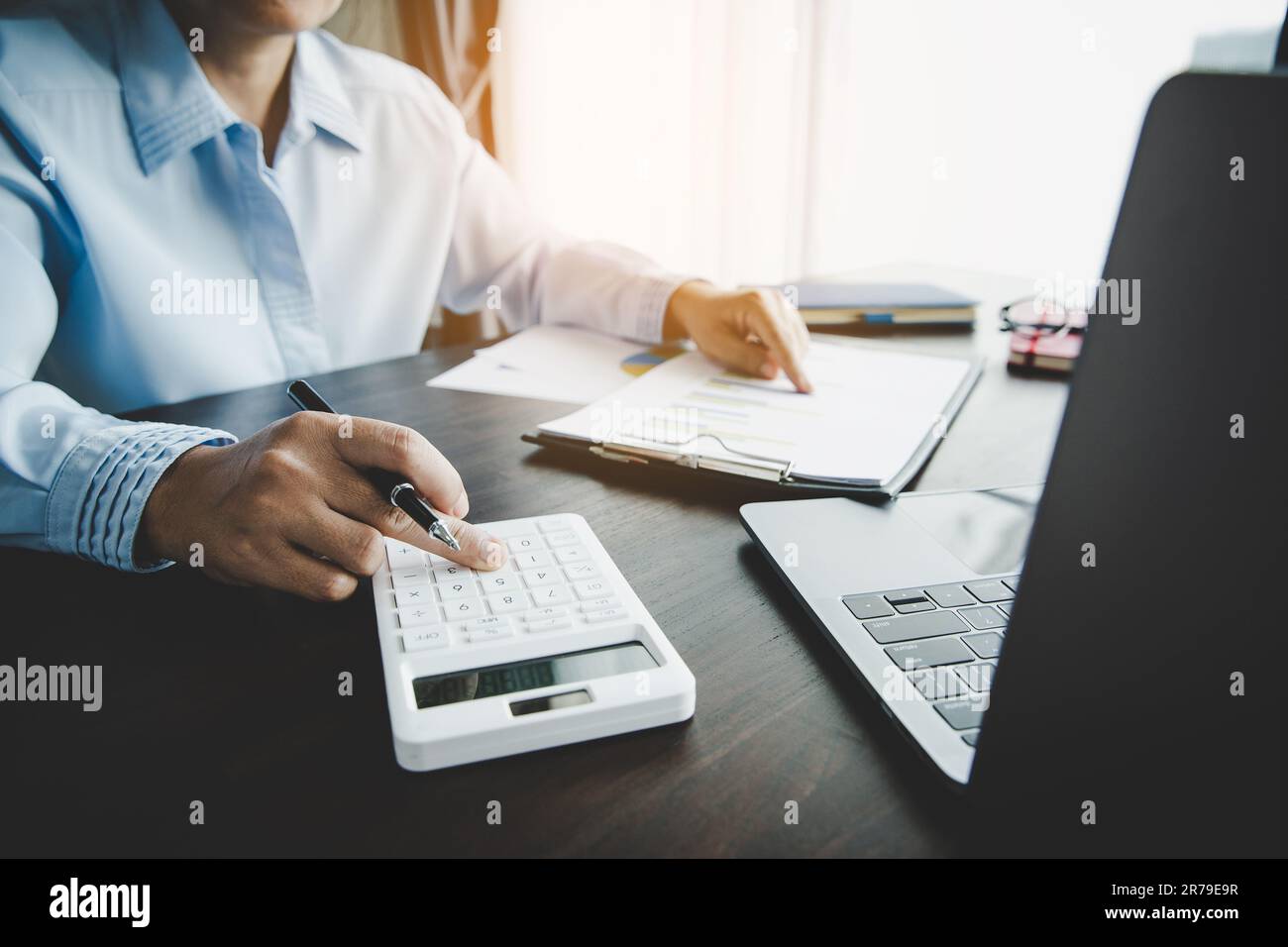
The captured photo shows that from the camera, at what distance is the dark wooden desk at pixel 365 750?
349 mm

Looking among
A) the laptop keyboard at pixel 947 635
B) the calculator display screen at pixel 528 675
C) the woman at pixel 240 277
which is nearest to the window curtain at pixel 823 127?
the woman at pixel 240 277

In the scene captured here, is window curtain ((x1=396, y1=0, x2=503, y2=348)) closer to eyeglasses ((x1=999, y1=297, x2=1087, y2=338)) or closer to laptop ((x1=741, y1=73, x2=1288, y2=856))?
eyeglasses ((x1=999, y1=297, x2=1087, y2=338))

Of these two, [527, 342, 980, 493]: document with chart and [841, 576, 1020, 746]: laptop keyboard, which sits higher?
[527, 342, 980, 493]: document with chart

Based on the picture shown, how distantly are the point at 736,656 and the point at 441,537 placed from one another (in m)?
0.18

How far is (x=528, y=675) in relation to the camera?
0.42m

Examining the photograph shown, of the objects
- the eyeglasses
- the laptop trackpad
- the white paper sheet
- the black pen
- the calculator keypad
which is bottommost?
the laptop trackpad

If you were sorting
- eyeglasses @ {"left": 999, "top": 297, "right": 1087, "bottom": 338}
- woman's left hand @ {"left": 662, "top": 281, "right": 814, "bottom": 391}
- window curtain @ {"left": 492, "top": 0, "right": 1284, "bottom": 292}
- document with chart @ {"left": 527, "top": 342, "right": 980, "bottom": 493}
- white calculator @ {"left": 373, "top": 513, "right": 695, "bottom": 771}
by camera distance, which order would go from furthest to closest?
window curtain @ {"left": 492, "top": 0, "right": 1284, "bottom": 292}, eyeglasses @ {"left": 999, "top": 297, "right": 1087, "bottom": 338}, woman's left hand @ {"left": 662, "top": 281, "right": 814, "bottom": 391}, document with chart @ {"left": 527, "top": 342, "right": 980, "bottom": 493}, white calculator @ {"left": 373, "top": 513, "right": 695, "bottom": 771}

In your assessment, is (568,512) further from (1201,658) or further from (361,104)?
(361,104)

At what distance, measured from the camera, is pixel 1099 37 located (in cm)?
210

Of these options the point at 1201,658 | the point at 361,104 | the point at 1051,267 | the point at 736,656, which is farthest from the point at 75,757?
the point at 1051,267

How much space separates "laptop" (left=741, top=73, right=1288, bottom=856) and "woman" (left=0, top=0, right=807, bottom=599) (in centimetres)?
31

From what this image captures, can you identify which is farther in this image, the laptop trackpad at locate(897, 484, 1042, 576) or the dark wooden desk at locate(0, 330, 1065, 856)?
the laptop trackpad at locate(897, 484, 1042, 576)

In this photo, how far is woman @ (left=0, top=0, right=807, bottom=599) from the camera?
0.52m

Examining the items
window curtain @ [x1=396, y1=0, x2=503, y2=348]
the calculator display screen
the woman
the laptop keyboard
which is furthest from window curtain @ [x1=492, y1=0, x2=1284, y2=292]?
the calculator display screen
